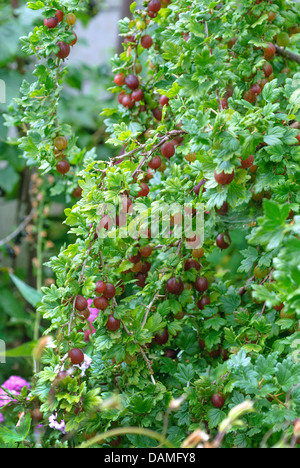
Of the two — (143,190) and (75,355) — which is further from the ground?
(143,190)

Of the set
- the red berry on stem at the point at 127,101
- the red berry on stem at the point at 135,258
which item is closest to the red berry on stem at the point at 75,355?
the red berry on stem at the point at 135,258

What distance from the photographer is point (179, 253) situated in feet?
3.03

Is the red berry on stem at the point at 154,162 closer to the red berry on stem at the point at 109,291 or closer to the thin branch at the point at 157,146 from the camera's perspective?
the thin branch at the point at 157,146

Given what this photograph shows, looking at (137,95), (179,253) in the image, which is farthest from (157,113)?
(179,253)

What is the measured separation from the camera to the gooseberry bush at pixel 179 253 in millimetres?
787

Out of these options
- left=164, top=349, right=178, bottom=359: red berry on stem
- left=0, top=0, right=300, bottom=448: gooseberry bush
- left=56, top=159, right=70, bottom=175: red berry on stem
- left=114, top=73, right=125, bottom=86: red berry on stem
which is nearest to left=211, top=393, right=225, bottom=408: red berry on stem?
left=0, top=0, right=300, bottom=448: gooseberry bush

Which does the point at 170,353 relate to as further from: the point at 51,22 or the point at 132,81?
the point at 51,22

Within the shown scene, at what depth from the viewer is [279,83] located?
3.57 ft

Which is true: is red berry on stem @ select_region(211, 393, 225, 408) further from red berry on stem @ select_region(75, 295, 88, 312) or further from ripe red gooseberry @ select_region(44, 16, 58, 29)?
ripe red gooseberry @ select_region(44, 16, 58, 29)

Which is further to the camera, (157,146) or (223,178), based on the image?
(157,146)
